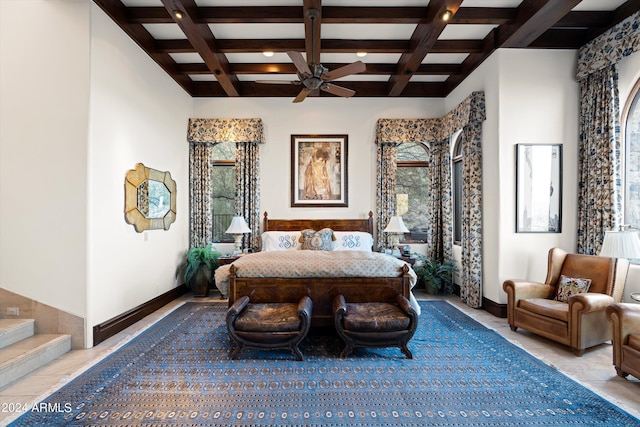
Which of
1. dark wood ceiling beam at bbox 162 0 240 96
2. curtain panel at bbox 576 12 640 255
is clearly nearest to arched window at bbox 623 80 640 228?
curtain panel at bbox 576 12 640 255

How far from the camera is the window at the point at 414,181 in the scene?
6.73 meters

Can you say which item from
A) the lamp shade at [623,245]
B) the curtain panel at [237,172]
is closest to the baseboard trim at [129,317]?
the curtain panel at [237,172]

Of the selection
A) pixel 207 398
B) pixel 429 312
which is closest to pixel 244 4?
pixel 207 398

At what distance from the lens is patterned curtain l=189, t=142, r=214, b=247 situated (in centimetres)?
619

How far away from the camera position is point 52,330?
3486 mm

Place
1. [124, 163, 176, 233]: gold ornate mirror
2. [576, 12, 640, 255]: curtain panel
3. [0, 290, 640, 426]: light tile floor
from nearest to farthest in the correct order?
[0, 290, 640, 426]: light tile floor → [576, 12, 640, 255]: curtain panel → [124, 163, 176, 233]: gold ornate mirror

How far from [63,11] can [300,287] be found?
4.04 meters

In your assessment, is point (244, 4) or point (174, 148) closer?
point (244, 4)

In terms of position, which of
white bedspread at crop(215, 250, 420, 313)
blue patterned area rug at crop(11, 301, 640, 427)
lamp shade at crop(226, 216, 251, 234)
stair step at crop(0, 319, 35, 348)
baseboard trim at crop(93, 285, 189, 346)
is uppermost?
lamp shade at crop(226, 216, 251, 234)

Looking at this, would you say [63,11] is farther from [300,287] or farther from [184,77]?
[300,287]

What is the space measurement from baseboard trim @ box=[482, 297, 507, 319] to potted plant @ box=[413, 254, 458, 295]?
92 cm

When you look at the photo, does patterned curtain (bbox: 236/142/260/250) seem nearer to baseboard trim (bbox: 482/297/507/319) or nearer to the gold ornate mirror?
the gold ornate mirror

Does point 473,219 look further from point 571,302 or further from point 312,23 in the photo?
point 312,23

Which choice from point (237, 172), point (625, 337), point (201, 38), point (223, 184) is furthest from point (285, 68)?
point (625, 337)
